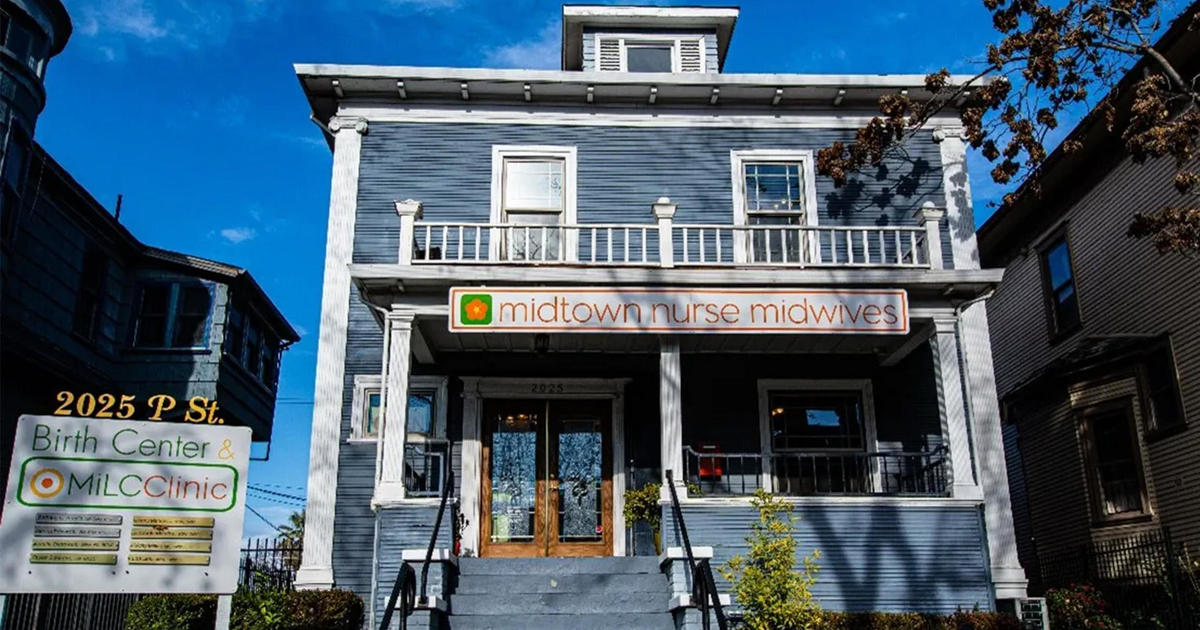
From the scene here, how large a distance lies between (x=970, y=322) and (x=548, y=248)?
19.3ft

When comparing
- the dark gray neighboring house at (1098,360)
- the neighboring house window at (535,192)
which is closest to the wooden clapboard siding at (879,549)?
the neighboring house window at (535,192)

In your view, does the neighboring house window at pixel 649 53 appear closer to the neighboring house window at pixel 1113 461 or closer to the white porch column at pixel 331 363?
the white porch column at pixel 331 363

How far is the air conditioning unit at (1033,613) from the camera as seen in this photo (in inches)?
465

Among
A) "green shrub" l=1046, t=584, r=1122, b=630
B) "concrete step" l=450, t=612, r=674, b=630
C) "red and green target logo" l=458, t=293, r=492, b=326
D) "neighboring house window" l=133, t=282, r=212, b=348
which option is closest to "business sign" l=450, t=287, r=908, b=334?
"red and green target logo" l=458, t=293, r=492, b=326

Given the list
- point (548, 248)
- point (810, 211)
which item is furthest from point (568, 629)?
point (810, 211)

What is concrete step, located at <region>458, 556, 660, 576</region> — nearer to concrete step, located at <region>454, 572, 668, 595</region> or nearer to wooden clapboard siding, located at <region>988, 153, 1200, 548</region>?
concrete step, located at <region>454, 572, 668, 595</region>

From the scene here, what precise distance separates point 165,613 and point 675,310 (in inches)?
246

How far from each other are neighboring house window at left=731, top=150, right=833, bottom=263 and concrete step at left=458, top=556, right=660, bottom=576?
5033 millimetres

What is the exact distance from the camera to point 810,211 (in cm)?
1476

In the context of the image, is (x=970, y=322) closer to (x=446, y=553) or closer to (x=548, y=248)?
(x=548, y=248)

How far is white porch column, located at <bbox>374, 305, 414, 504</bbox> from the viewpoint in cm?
1149

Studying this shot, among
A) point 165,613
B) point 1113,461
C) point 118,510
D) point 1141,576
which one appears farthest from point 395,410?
point 1113,461

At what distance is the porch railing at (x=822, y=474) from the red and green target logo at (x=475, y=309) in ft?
10.7

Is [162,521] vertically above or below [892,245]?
below
